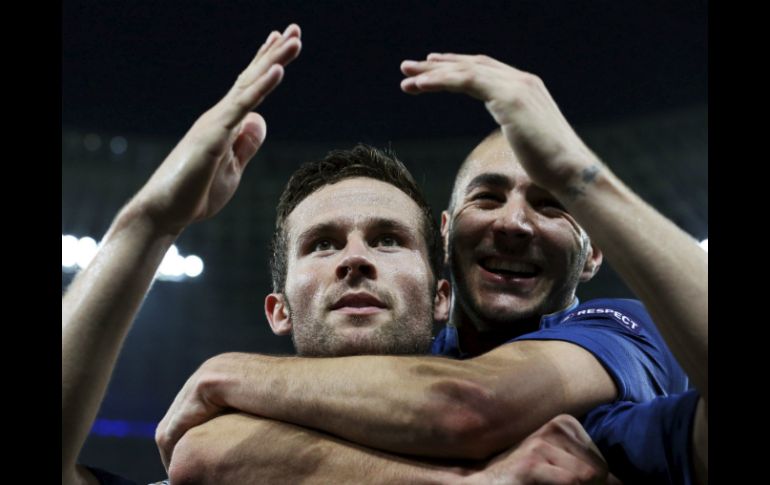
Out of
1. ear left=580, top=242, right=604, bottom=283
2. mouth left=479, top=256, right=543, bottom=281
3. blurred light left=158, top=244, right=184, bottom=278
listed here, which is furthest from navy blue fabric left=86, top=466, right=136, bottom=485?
blurred light left=158, top=244, right=184, bottom=278

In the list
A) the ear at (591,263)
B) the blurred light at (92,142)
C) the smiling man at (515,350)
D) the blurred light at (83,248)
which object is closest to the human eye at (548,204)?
the smiling man at (515,350)

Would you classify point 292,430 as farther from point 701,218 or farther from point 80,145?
point 80,145

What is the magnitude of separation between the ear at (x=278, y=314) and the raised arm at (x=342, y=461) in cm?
66

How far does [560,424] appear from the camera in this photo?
2.25 meters

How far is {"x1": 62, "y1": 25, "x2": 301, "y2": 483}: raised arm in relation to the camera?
191cm

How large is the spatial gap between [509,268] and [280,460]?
1.18 metres

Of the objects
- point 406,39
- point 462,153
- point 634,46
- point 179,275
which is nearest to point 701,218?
point 634,46

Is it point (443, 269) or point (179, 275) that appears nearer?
point (443, 269)

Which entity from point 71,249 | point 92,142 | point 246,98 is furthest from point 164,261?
point 246,98

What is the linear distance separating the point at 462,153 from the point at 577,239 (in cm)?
1151

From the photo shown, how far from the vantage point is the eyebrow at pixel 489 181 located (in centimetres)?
299

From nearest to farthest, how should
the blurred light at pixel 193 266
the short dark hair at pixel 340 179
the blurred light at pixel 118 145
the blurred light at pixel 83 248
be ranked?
1. the short dark hair at pixel 340 179
2. the blurred light at pixel 83 248
3. the blurred light at pixel 118 145
4. the blurred light at pixel 193 266

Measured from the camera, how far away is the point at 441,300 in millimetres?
3070

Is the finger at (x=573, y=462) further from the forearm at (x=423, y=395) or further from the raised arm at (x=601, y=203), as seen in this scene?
the raised arm at (x=601, y=203)
